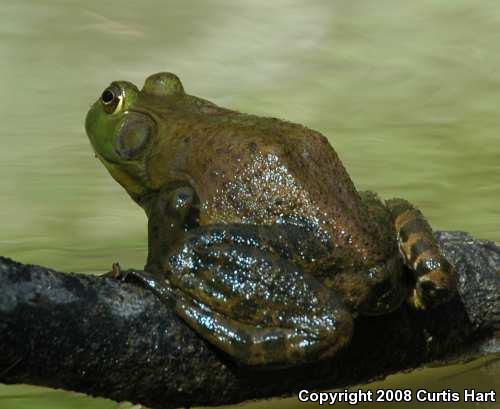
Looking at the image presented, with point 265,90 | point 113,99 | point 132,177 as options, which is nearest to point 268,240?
point 132,177

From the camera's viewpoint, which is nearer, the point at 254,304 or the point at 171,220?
the point at 254,304

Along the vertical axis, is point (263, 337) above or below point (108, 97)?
below

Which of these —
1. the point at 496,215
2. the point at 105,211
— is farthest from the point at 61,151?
the point at 496,215

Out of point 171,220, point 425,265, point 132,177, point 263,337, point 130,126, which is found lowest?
point 263,337

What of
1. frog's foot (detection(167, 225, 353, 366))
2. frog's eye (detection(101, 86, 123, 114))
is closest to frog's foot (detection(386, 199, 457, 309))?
frog's foot (detection(167, 225, 353, 366))

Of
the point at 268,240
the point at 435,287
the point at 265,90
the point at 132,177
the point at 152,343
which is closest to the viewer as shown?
the point at 152,343

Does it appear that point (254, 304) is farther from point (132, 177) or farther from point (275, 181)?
point (132, 177)

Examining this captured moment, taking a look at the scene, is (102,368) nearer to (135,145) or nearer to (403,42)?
(135,145)

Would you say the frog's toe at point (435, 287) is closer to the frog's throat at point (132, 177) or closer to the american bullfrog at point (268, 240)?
the american bullfrog at point (268, 240)
